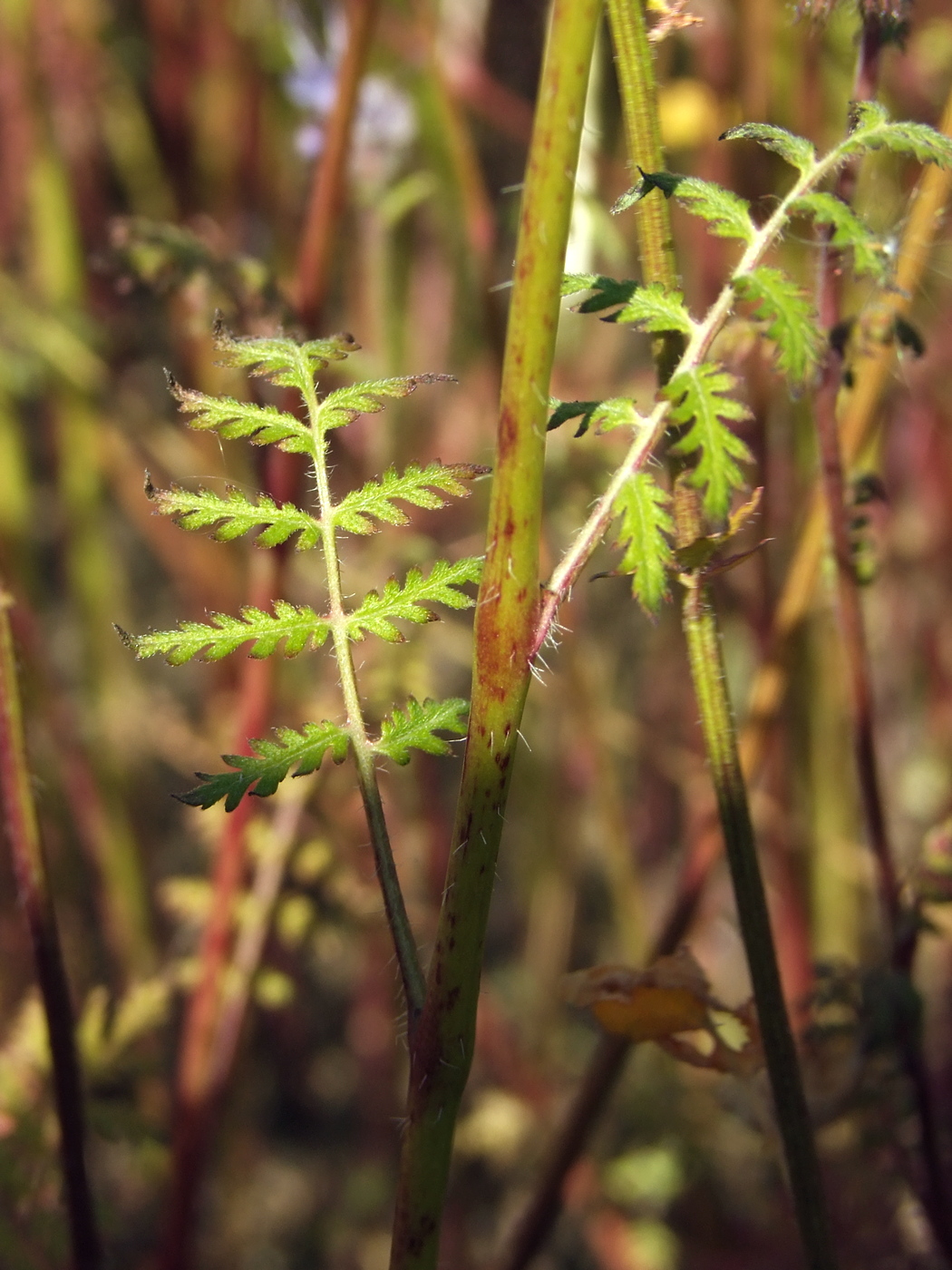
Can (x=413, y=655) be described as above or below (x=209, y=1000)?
above

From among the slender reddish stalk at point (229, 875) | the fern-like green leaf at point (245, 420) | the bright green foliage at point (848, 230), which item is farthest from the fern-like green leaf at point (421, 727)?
the slender reddish stalk at point (229, 875)

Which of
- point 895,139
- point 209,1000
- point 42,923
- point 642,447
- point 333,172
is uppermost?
point 333,172

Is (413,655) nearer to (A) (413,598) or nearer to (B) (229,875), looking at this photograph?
(B) (229,875)

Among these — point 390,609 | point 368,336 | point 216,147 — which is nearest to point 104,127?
point 216,147

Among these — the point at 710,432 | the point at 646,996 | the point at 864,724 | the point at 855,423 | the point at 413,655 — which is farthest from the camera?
the point at 413,655

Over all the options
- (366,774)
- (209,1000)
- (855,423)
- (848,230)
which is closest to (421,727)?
(366,774)

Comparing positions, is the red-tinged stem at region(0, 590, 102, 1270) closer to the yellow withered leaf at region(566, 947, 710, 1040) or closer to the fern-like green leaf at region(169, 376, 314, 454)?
the fern-like green leaf at region(169, 376, 314, 454)

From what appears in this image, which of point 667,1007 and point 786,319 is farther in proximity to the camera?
point 667,1007
